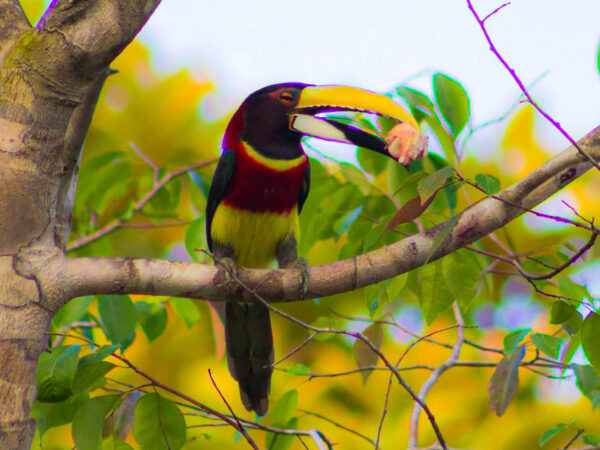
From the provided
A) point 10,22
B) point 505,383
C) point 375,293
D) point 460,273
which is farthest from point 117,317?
point 505,383

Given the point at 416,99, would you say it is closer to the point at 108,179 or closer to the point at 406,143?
the point at 406,143

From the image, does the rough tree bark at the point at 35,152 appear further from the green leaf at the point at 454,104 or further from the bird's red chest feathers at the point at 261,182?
the bird's red chest feathers at the point at 261,182

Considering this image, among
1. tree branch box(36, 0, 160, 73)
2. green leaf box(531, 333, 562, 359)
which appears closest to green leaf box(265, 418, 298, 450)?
green leaf box(531, 333, 562, 359)

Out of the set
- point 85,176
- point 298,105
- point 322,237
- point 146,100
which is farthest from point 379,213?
point 146,100

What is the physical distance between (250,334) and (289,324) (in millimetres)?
3074

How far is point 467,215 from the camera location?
2184mm

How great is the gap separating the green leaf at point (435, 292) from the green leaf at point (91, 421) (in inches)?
39.8

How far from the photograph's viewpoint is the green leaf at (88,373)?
81.9 inches

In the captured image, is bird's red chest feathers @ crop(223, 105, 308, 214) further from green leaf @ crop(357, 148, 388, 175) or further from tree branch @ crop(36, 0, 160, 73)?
tree branch @ crop(36, 0, 160, 73)

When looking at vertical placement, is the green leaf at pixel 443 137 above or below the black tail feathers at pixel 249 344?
above

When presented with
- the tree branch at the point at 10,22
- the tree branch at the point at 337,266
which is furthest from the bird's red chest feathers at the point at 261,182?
the tree branch at the point at 10,22

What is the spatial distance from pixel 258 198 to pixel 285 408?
109 cm

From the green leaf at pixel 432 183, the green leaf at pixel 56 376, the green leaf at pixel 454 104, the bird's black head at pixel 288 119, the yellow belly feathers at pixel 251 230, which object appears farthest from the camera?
the yellow belly feathers at pixel 251 230

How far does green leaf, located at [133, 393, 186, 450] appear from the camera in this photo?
213 cm
